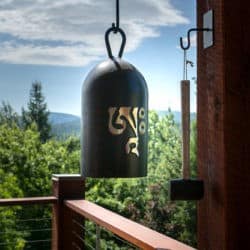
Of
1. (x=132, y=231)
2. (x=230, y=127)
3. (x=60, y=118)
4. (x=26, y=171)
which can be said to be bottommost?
(x=26, y=171)

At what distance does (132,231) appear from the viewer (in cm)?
170

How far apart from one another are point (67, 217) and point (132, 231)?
1.17m

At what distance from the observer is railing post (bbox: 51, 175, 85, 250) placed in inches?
110

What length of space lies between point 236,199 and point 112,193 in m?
15.7

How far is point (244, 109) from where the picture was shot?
1126 mm

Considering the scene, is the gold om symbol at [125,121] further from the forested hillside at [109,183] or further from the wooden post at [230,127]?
the forested hillside at [109,183]

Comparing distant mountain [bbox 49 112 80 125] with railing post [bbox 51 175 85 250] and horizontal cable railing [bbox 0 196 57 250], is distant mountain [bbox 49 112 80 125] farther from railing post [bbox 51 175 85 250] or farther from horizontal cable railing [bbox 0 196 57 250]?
railing post [bbox 51 175 85 250]

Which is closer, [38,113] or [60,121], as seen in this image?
[60,121]

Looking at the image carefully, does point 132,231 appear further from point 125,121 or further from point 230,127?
point 230,127

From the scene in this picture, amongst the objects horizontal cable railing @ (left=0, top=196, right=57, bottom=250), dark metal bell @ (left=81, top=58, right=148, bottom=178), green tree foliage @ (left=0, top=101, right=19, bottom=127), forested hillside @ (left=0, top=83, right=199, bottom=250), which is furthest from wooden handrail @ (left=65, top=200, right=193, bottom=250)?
green tree foliage @ (left=0, top=101, right=19, bottom=127)

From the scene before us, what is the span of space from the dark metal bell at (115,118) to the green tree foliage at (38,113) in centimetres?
2787

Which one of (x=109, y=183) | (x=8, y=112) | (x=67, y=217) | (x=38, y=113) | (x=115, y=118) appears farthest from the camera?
(x=38, y=113)

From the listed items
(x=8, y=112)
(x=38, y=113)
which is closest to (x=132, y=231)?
(x=8, y=112)

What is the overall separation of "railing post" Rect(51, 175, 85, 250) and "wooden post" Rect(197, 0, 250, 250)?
5.73ft
